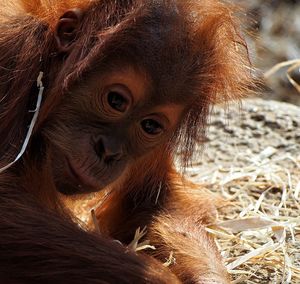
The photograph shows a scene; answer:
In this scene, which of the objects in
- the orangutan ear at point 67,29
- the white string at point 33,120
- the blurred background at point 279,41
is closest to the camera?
the white string at point 33,120

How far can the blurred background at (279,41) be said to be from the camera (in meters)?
7.66

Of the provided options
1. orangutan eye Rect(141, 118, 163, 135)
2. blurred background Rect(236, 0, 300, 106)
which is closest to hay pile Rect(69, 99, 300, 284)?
orangutan eye Rect(141, 118, 163, 135)

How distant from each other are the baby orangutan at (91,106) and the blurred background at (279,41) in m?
3.68

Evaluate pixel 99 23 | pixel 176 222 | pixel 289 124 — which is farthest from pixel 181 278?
pixel 289 124

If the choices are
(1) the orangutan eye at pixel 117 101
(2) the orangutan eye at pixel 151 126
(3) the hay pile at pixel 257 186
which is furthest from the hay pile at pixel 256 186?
(1) the orangutan eye at pixel 117 101

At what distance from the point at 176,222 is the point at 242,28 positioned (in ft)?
2.83

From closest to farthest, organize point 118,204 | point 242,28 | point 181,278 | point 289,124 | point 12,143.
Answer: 1. point 12,143
2. point 181,278
3. point 242,28
4. point 118,204
5. point 289,124

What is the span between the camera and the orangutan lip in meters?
3.52

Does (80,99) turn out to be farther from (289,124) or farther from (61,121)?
(289,124)

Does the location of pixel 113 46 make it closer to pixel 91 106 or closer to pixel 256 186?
pixel 91 106

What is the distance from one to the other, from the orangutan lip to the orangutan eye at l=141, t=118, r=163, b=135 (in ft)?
1.00

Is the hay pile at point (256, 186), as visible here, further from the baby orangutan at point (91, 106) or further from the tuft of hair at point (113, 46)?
the tuft of hair at point (113, 46)

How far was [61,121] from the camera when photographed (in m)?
3.58

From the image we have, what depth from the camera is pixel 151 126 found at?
3.72 meters
